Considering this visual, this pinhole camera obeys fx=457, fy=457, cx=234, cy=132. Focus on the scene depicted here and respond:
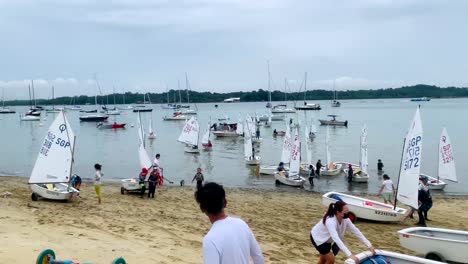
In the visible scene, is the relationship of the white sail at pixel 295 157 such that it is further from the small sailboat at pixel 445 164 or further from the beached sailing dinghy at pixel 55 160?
the beached sailing dinghy at pixel 55 160

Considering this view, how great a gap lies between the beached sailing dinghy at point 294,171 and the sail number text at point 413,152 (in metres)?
11.1

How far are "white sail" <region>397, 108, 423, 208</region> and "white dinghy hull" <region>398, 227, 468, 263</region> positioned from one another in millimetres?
3121

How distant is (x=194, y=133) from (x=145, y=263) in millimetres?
34096

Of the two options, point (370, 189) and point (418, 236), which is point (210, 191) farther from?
point (370, 189)

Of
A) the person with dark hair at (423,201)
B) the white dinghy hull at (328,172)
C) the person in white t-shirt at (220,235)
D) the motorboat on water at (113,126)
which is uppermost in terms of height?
the person in white t-shirt at (220,235)

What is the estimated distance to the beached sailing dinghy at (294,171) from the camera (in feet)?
83.0

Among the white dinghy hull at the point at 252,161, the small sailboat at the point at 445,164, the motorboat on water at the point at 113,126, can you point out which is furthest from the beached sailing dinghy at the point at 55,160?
the motorboat on water at the point at 113,126

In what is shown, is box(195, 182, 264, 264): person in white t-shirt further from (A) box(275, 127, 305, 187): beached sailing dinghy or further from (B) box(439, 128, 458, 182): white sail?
(B) box(439, 128, 458, 182): white sail

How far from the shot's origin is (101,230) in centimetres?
1188

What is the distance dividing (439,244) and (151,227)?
732cm

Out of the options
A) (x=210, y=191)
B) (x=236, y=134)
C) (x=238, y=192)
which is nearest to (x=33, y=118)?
(x=236, y=134)

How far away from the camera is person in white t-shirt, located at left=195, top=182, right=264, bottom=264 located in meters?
3.56

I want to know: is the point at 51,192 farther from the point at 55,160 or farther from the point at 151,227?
the point at 151,227

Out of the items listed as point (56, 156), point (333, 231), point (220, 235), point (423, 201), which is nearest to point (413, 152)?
point (423, 201)
